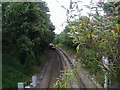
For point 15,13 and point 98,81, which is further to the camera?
point 15,13

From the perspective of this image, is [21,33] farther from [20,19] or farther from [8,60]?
[8,60]

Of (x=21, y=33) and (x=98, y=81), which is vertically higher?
(x=21, y=33)

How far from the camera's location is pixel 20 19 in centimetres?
259

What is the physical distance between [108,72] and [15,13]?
2.01 metres

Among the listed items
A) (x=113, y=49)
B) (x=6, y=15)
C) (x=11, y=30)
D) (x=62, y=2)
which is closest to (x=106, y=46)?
(x=113, y=49)

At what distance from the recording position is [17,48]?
2.82 metres

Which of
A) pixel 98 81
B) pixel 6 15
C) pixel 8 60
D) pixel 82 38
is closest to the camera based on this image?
pixel 82 38

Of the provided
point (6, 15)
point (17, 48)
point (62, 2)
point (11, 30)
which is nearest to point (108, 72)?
point (62, 2)

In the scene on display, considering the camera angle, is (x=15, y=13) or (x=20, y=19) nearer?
(x=15, y=13)

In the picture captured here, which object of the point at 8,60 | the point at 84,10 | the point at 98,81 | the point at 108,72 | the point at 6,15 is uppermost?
the point at 6,15

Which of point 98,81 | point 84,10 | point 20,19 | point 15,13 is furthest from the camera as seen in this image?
point 20,19

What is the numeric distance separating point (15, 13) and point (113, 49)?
6.53 ft

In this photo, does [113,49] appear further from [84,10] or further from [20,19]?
[20,19]

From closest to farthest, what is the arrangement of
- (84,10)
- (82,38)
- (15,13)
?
(82,38)
(84,10)
(15,13)
